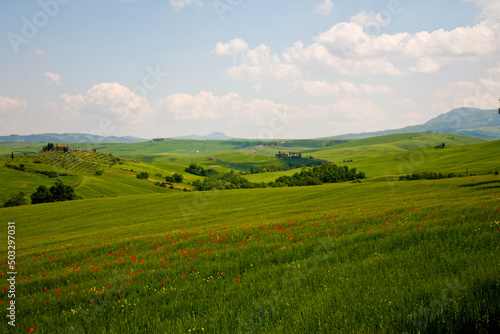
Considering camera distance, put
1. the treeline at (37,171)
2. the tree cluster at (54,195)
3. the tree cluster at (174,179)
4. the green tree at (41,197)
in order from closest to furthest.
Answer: the tree cluster at (54,195) < the green tree at (41,197) < the treeline at (37,171) < the tree cluster at (174,179)

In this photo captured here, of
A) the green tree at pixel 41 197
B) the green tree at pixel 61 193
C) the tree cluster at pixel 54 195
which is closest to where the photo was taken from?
the green tree at pixel 61 193

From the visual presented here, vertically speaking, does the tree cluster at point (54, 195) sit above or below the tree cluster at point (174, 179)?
above

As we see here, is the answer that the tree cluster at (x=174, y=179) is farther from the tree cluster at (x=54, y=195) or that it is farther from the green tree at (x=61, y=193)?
the tree cluster at (x=54, y=195)

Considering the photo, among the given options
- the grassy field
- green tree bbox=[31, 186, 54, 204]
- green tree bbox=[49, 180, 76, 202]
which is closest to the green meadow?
the grassy field

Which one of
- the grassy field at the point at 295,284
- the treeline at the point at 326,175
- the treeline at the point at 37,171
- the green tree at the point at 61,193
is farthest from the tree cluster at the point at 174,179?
the grassy field at the point at 295,284

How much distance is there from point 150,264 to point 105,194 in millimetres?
115861

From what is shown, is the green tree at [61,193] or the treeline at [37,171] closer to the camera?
the green tree at [61,193]

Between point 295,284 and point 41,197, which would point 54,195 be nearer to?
point 41,197

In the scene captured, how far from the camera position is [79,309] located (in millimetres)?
7930

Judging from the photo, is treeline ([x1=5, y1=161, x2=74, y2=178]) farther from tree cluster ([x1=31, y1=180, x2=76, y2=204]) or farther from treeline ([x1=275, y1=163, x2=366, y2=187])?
treeline ([x1=275, y1=163, x2=366, y2=187])

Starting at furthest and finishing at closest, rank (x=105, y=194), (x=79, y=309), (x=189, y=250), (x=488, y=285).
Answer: (x=105, y=194) < (x=189, y=250) < (x=79, y=309) < (x=488, y=285)

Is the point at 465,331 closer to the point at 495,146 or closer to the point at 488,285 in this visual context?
the point at 488,285

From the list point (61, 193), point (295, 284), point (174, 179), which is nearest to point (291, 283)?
point (295, 284)

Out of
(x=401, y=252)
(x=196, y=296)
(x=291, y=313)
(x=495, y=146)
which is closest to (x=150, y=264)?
(x=196, y=296)
